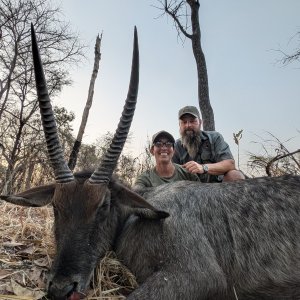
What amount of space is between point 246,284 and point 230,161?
11.7 feet

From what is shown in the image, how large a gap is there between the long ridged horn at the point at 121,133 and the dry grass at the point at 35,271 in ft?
2.72

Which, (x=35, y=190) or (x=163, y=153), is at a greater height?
(x=163, y=153)

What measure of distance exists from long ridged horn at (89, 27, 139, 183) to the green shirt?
2.62 m

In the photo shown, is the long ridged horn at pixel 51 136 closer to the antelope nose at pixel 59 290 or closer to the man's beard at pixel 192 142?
the antelope nose at pixel 59 290

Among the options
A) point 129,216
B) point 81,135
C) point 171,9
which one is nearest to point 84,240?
point 129,216

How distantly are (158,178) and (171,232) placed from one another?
2820 mm

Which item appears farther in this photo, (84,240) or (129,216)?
(129,216)

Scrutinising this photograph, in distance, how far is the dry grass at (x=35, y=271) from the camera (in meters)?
3.75

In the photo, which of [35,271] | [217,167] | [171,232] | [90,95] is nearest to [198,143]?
[217,167]

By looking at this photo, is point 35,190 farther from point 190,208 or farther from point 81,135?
point 81,135

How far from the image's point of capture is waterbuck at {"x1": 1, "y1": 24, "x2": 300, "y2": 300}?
351 cm

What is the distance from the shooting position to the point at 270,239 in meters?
4.00

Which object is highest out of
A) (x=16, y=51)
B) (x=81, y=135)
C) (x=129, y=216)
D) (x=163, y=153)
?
(x=16, y=51)

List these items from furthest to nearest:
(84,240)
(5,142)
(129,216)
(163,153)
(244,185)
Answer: (5,142) < (163,153) < (244,185) < (129,216) < (84,240)
